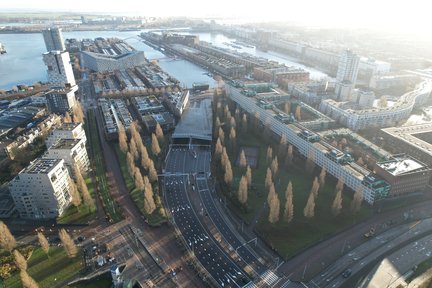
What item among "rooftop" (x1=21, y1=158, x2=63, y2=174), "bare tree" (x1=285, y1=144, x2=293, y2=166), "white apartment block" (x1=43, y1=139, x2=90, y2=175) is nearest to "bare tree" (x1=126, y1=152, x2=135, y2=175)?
"white apartment block" (x1=43, y1=139, x2=90, y2=175)

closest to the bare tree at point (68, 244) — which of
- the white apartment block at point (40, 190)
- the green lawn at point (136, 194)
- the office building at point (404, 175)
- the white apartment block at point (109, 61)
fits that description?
the white apartment block at point (40, 190)

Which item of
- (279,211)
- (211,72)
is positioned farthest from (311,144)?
(211,72)

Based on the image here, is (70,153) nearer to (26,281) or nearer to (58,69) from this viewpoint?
(26,281)

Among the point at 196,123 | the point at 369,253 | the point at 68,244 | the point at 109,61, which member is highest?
the point at 109,61

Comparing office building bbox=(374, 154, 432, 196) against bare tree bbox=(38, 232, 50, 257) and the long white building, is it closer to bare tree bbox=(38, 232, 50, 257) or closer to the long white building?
the long white building

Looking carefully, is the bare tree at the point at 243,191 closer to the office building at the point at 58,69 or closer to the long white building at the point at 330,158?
the long white building at the point at 330,158

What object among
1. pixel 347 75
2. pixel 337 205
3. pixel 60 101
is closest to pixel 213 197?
pixel 337 205

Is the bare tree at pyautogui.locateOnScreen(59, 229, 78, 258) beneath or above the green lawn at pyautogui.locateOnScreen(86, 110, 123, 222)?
above
